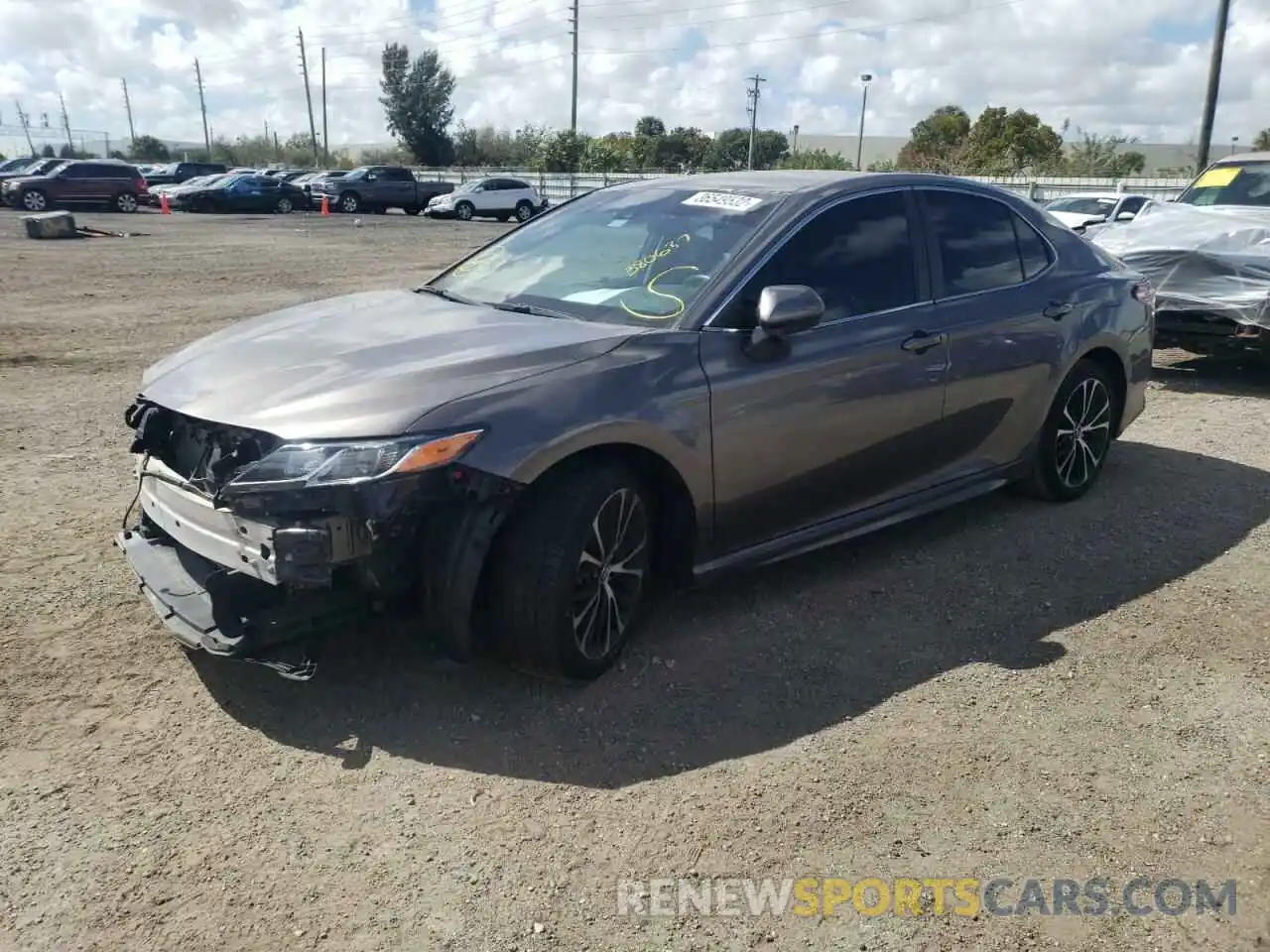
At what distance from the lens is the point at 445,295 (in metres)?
4.57

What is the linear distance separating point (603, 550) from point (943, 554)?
208 centimetres

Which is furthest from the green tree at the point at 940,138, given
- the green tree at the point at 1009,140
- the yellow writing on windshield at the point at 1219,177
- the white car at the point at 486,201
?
the yellow writing on windshield at the point at 1219,177

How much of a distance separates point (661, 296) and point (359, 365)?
117 centimetres

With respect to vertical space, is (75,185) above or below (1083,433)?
below

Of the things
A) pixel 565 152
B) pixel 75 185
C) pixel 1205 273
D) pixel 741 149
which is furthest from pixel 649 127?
pixel 1205 273

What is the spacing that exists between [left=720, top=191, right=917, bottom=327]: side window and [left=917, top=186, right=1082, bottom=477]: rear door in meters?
0.22

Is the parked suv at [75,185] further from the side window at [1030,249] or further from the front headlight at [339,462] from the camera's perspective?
the front headlight at [339,462]

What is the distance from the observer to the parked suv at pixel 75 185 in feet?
113

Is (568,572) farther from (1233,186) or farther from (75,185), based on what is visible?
(75,185)

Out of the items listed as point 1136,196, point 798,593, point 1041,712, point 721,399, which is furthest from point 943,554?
point 1136,196

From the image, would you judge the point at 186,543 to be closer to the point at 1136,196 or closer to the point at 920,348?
the point at 920,348

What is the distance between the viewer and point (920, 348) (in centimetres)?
447

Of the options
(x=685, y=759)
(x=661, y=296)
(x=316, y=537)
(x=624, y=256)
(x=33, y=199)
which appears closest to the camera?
(x=316, y=537)

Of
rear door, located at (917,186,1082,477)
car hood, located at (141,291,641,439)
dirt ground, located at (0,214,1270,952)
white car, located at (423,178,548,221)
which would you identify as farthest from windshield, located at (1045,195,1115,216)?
white car, located at (423,178,548,221)
